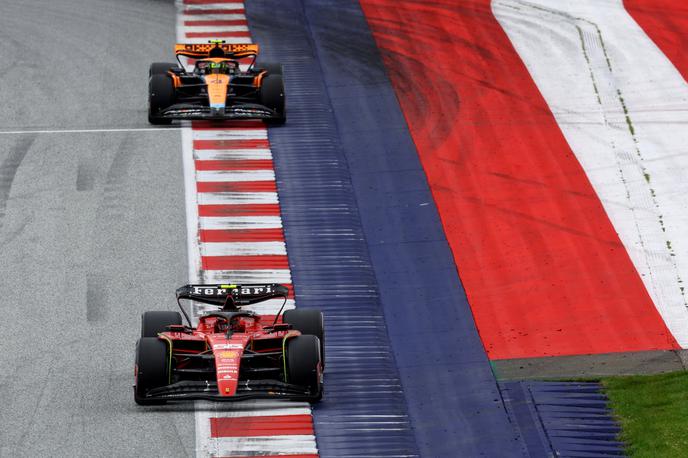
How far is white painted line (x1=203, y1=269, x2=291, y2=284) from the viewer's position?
84.6ft

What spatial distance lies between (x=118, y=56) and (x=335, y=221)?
10.0m

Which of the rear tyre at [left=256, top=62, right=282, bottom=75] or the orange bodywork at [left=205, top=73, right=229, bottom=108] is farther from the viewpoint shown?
the rear tyre at [left=256, top=62, right=282, bottom=75]

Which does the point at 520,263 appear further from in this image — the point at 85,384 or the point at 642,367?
the point at 85,384

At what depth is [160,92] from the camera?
3108 cm

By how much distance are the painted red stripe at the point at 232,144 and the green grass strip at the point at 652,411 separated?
10559 millimetres

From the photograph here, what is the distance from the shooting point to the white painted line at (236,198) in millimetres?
28630

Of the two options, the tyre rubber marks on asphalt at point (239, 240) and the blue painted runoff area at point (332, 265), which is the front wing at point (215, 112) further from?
the blue painted runoff area at point (332, 265)

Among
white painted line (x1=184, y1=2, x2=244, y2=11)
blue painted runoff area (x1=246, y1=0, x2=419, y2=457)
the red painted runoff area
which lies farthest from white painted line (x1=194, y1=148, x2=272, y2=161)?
white painted line (x1=184, y1=2, x2=244, y2=11)

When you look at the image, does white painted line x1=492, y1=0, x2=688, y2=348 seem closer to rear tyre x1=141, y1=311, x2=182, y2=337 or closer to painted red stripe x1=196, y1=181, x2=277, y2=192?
painted red stripe x1=196, y1=181, x2=277, y2=192

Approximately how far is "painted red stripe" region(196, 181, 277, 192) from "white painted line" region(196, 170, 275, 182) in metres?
0.14

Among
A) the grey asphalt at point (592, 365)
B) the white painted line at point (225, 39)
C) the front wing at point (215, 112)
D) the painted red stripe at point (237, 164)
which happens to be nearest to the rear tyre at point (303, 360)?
the grey asphalt at point (592, 365)

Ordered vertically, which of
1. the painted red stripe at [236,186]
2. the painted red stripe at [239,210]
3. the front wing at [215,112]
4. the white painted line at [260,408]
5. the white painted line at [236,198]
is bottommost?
the white painted line at [260,408]

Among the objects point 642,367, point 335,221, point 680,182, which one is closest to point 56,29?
point 335,221

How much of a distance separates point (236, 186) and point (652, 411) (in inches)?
402
